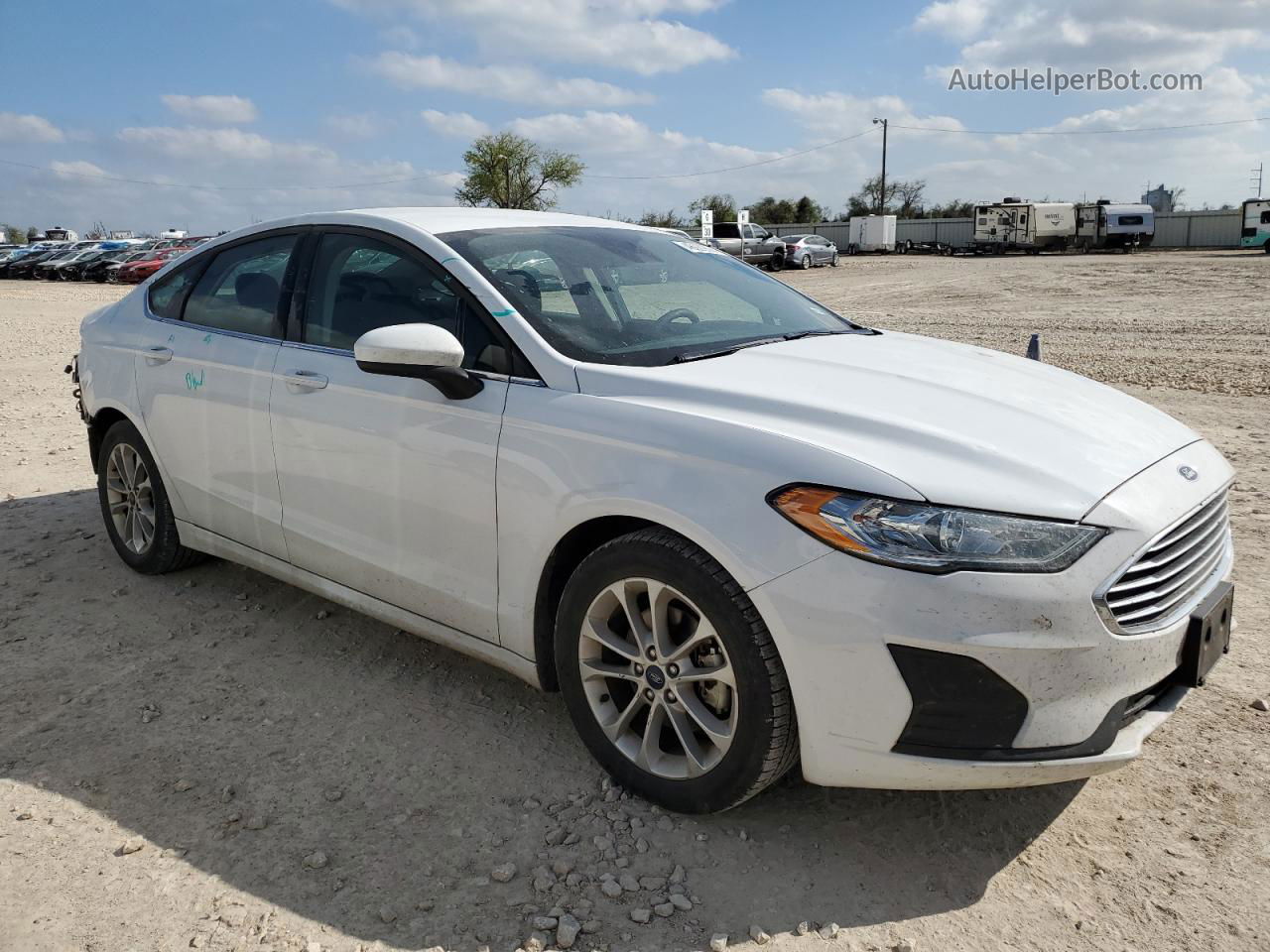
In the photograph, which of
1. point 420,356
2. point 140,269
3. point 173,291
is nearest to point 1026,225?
point 140,269

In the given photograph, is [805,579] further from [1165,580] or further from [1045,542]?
[1165,580]

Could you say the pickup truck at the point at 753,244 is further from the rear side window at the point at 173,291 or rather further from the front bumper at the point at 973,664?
the front bumper at the point at 973,664

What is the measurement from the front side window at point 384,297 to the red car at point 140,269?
3601 centimetres

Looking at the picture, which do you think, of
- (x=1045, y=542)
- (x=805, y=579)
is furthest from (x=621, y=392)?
(x=1045, y=542)

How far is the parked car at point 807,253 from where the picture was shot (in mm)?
39472

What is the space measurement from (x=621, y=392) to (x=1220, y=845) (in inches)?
79.9

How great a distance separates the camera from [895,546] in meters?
2.33

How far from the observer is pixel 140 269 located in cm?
3656

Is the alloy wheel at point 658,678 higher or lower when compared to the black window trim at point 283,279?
lower

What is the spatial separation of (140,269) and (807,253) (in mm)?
25008

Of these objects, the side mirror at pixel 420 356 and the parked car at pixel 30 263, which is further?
the parked car at pixel 30 263

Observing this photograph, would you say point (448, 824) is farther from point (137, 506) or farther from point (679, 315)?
point (137, 506)

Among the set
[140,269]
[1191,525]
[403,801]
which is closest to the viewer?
[1191,525]

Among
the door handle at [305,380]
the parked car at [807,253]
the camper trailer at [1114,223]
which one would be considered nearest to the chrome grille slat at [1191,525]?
Answer: the door handle at [305,380]
